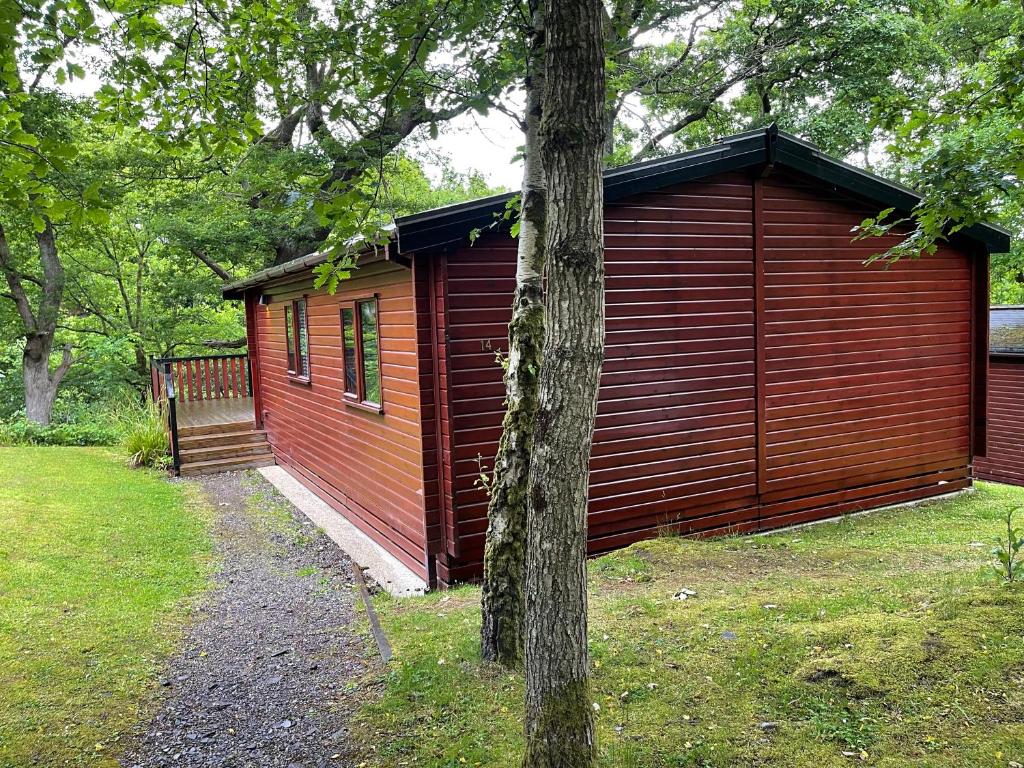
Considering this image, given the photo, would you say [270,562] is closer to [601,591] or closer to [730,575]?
[601,591]

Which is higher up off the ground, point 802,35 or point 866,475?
point 802,35

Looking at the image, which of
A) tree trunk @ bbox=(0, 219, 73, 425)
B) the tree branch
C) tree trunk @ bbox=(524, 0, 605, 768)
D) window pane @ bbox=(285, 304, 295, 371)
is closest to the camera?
tree trunk @ bbox=(524, 0, 605, 768)

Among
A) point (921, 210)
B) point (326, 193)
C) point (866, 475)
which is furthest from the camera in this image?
point (866, 475)

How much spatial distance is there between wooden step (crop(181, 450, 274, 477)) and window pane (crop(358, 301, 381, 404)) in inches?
210

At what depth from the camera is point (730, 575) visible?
5883mm

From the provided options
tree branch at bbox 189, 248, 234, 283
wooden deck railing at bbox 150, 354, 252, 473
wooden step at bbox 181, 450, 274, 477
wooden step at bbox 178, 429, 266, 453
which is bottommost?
wooden step at bbox 181, 450, 274, 477

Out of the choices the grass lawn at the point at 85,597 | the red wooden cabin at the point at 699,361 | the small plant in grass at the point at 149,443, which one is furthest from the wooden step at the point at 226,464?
the red wooden cabin at the point at 699,361

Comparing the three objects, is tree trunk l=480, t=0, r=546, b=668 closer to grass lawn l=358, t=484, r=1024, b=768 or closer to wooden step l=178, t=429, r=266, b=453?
grass lawn l=358, t=484, r=1024, b=768

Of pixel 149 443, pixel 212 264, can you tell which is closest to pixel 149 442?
pixel 149 443

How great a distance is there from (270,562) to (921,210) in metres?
6.35

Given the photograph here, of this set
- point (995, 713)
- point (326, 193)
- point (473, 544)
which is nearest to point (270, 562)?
point (473, 544)

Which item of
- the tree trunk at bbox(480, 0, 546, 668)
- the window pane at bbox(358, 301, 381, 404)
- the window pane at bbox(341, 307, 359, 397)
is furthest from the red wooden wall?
the window pane at bbox(341, 307, 359, 397)

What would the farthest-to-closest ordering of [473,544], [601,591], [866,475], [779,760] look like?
[866,475], [473,544], [601,591], [779,760]

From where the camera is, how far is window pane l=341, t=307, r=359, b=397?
8566mm
